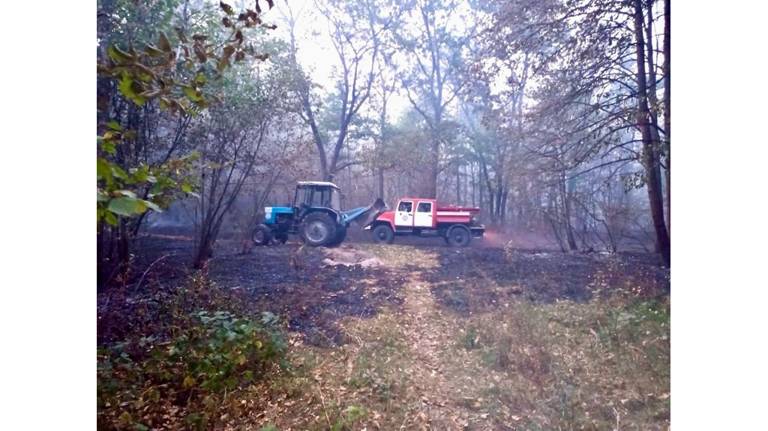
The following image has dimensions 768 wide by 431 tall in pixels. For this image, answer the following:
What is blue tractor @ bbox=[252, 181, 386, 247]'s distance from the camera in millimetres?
1844

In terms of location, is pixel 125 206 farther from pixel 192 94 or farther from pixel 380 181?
pixel 380 181

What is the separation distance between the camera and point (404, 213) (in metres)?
1.88

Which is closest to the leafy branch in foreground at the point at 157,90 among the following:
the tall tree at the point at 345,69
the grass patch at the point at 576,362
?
the tall tree at the point at 345,69

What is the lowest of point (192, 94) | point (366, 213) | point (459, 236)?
point (459, 236)

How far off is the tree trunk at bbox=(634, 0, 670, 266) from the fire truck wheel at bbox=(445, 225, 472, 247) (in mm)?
822

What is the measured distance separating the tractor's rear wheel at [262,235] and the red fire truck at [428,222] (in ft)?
1.44

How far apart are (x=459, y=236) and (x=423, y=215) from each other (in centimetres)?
19

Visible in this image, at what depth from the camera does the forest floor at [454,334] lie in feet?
5.49

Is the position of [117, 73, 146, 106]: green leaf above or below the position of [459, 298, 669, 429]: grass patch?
above

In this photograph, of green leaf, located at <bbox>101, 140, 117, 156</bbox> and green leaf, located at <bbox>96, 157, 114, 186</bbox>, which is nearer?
green leaf, located at <bbox>96, 157, 114, 186</bbox>

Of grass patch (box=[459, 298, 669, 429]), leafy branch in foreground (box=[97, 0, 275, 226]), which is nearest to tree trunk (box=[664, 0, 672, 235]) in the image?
grass patch (box=[459, 298, 669, 429])

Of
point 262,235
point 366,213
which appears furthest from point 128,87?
point 366,213

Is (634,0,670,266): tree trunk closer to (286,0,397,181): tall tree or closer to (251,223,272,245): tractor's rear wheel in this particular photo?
(286,0,397,181): tall tree

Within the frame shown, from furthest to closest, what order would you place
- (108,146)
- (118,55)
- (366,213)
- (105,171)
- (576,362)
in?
1. (366,213)
2. (576,362)
3. (108,146)
4. (105,171)
5. (118,55)
